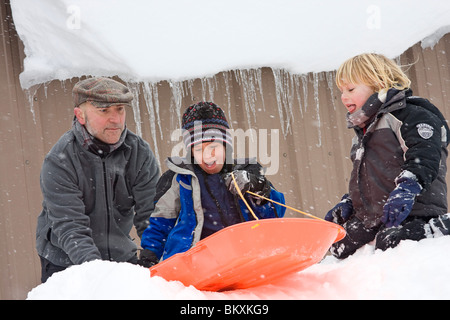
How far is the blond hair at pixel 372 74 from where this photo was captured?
251cm

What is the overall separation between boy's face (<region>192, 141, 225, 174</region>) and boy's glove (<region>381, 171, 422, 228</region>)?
0.82 m

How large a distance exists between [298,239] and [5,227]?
9.56 ft

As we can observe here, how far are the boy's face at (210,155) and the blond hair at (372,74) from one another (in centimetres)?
75

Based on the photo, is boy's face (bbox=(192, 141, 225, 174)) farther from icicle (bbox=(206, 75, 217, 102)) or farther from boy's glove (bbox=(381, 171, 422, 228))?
icicle (bbox=(206, 75, 217, 102))

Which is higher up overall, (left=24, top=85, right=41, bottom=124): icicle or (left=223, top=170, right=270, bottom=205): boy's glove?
(left=24, top=85, right=41, bottom=124): icicle

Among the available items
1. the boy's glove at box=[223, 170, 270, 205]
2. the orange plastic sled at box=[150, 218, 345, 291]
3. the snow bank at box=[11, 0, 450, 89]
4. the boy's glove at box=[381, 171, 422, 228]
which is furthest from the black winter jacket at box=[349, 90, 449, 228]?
the snow bank at box=[11, 0, 450, 89]

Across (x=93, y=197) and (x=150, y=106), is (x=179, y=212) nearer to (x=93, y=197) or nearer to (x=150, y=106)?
(x=93, y=197)

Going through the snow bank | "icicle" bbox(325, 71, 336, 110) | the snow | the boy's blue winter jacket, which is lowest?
the snow

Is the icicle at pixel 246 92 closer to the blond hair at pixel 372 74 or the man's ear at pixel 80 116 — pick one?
the blond hair at pixel 372 74

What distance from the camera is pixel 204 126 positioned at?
2488 mm

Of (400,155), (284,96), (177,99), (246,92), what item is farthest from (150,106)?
(400,155)

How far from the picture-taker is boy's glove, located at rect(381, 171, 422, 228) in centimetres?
210

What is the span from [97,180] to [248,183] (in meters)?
0.89

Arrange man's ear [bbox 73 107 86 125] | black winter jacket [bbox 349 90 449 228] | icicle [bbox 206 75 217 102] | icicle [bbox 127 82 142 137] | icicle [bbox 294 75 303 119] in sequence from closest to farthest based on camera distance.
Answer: black winter jacket [bbox 349 90 449 228] < man's ear [bbox 73 107 86 125] < icicle [bbox 127 82 142 137] < icicle [bbox 206 75 217 102] < icicle [bbox 294 75 303 119]
